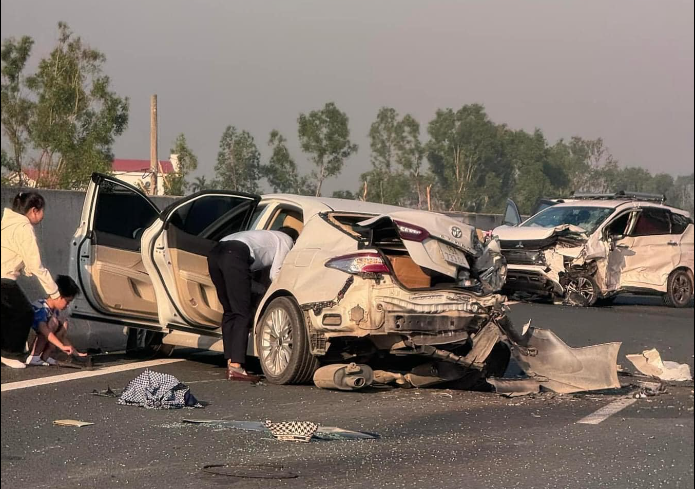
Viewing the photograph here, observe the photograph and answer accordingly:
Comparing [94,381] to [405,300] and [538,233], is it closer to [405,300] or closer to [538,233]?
[405,300]

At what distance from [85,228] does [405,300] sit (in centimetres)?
305

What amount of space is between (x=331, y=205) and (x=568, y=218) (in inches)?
73.1

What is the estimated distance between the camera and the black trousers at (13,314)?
3.57 meters

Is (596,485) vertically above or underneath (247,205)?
underneath

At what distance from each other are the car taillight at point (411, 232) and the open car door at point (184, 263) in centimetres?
179

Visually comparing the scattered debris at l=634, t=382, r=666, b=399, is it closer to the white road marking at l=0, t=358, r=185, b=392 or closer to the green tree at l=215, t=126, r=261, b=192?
the green tree at l=215, t=126, r=261, b=192

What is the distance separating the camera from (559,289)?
6.54 m

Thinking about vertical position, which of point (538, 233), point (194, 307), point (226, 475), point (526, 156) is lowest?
→ point (226, 475)

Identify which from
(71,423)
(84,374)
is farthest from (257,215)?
(71,423)

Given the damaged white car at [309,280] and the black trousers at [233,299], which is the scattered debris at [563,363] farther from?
the black trousers at [233,299]

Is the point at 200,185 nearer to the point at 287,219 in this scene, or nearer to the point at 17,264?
the point at 287,219

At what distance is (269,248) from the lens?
782 centimetres

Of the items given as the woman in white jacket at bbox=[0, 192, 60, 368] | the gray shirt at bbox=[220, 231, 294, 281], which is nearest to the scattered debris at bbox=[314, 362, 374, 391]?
the gray shirt at bbox=[220, 231, 294, 281]

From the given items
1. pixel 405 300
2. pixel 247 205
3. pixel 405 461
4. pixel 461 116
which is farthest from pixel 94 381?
pixel 461 116
